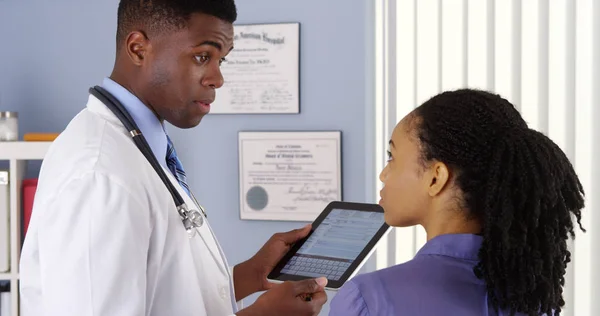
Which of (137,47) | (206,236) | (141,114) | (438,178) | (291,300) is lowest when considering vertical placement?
(291,300)

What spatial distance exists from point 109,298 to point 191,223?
196 mm

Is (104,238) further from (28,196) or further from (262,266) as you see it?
(28,196)

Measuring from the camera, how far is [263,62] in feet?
8.27

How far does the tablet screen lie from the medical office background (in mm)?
852

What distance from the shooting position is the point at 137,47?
3.94 ft


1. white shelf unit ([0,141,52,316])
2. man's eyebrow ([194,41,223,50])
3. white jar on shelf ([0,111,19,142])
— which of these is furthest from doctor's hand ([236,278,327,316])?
white jar on shelf ([0,111,19,142])

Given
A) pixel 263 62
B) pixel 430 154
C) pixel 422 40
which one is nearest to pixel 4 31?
pixel 263 62

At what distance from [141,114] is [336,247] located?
0.51 m

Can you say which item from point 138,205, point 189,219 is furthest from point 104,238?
point 189,219

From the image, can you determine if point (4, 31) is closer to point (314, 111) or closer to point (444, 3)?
point (314, 111)

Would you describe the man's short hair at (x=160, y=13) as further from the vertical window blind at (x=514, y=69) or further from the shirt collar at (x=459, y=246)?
the vertical window blind at (x=514, y=69)

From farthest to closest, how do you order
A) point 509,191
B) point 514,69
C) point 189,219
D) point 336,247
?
point 514,69 < point 336,247 < point 189,219 < point 509,191

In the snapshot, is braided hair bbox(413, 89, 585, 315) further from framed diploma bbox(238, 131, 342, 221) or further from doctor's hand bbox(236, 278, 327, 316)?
framed diploma bbox(238, 131, 342, 221)

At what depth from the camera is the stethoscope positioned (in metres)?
1.17
